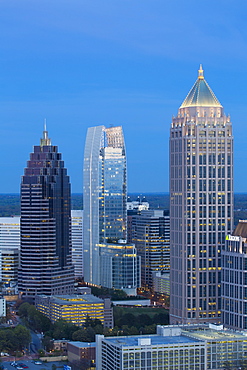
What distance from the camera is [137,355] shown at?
543 ft

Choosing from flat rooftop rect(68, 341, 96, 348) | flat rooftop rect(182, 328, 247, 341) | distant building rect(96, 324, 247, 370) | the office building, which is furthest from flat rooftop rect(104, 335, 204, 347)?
the office building

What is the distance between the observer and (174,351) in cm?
16738

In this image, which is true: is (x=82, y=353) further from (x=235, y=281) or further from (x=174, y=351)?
(x=235, y=281)

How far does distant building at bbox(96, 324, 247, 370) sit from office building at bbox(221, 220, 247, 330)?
1684 cm

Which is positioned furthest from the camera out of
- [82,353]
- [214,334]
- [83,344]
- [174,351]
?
[83,344]

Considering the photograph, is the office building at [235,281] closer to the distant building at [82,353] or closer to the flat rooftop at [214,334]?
the flat rooftop at [214,334]

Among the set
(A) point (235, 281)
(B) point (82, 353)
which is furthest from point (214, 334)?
(B) point (82, 353)

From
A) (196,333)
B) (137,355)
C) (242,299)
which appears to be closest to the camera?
(137,355)

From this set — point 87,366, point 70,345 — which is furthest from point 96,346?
point 70,345

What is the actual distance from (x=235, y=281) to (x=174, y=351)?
107 ft

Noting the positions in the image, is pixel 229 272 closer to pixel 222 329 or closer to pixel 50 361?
pixel 222 329

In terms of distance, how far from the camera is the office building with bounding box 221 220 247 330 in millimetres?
194125

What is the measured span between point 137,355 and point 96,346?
12.6 meters

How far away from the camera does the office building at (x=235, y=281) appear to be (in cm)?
19412
